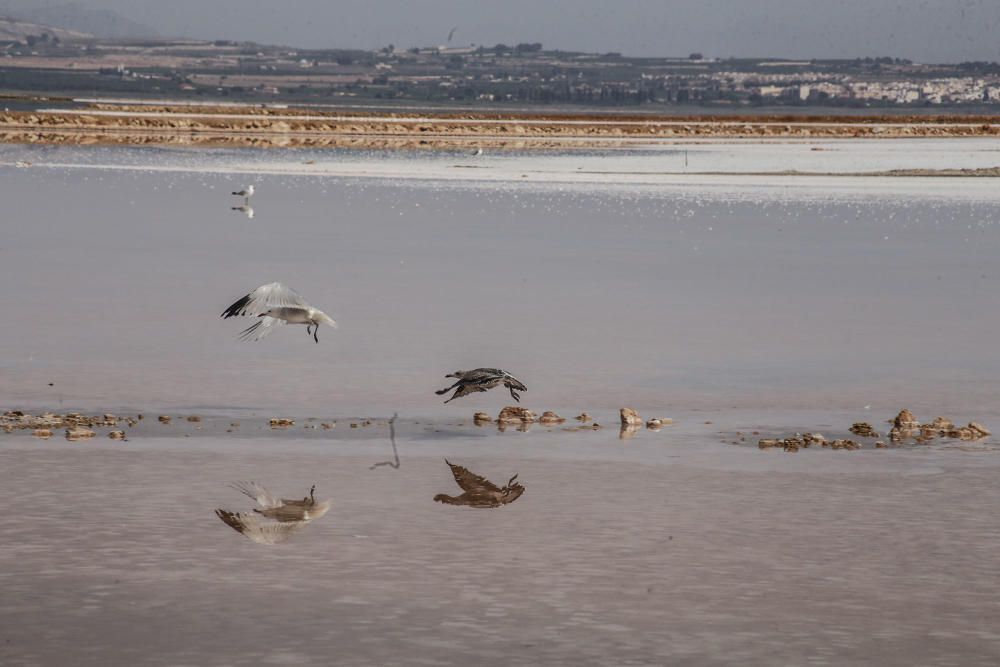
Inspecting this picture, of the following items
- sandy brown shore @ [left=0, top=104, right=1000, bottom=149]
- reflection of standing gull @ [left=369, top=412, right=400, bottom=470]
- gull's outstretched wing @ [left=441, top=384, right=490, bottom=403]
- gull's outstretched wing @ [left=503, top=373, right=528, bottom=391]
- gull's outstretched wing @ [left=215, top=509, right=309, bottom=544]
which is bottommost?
gull's outstretched wing @ [left=215, top=509, right=309, bottom=544]

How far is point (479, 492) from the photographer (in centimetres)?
1030

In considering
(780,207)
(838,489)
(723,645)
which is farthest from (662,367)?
(780,207)

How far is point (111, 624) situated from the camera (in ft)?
24.2

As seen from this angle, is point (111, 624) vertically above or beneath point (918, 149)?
beneath

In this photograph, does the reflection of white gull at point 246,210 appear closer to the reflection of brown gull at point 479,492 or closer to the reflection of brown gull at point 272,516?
the reflection of brown gull at point 479,492

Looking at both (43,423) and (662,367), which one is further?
(662,367)

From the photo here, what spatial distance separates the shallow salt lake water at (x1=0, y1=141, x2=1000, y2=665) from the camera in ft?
24.5

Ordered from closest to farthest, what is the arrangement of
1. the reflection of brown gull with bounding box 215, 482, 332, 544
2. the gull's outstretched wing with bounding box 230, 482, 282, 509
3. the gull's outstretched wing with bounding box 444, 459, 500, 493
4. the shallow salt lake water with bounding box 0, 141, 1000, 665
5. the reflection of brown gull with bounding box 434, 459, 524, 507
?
the shallow salt lake water with bounding box 0, 141, 1000, 665 < the reflection of brown gull with bounding box 215, 482, 332, 544 < the gull's outstretched wing with bounding box 230, 482, 282, 509 < the reflection of brown gull with bounding box 434, 459, 524, 507 < the gull's outstretched wing with bounding box 444, 459, 500, 493

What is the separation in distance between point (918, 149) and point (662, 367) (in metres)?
62.3

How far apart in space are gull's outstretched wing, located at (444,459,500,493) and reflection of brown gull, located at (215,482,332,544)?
0.90 meters

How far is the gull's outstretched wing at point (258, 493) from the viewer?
984 cm

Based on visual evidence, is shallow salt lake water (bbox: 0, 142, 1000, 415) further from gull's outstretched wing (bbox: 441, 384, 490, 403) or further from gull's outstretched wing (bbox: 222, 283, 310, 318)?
gull's outstretched wing (bbox: 222, 283, 310, 318)

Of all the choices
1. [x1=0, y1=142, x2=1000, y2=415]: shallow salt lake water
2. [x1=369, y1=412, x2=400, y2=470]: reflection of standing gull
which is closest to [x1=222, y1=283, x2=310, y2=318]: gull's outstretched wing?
[x1=0, y1=142, x2=1000, y2=415]: shallow salt lake water

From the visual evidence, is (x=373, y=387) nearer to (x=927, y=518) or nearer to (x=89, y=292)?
(x=927, y=518)
